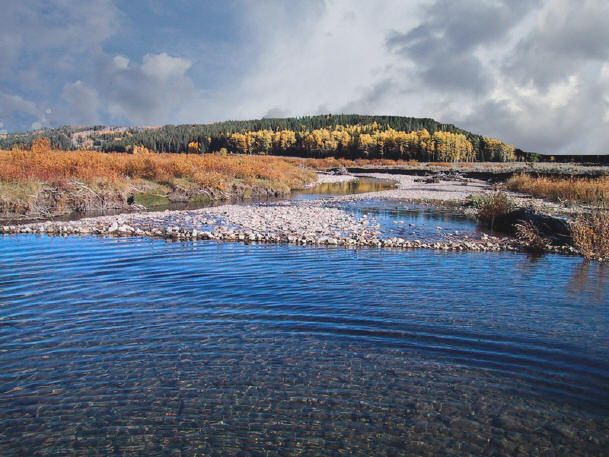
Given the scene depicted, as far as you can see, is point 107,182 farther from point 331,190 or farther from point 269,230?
point 331,190

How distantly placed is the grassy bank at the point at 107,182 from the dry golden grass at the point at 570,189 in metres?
23.5

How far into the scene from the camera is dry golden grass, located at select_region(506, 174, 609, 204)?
104 feet

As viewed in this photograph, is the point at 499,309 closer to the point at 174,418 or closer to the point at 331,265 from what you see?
the point at 331,265

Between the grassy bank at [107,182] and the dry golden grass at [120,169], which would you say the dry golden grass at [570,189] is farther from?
the dry golden grass at [120,169]

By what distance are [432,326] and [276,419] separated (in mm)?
4737

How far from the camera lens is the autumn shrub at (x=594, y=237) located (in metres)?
17.7

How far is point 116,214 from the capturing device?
28.1m

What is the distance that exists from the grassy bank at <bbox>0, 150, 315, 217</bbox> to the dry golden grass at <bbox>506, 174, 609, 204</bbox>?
23.5m

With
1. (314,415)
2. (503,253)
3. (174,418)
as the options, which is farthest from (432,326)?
(503,253)

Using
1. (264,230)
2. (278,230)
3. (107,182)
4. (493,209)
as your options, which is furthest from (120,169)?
(493,209)

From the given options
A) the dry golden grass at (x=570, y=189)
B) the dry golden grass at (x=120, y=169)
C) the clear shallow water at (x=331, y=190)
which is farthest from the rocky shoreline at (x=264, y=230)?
the clear shallow water at (x=331, y=190)

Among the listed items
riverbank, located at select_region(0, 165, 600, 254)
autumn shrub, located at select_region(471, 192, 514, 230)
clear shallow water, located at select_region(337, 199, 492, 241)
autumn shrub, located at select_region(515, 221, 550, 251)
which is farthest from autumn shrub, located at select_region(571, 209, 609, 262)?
autumn shrub, located at select_region(471, 192, 514, 230)

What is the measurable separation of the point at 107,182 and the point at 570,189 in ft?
114

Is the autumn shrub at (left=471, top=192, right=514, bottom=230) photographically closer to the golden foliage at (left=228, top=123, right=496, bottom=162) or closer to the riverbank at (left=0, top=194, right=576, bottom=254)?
the riverbank at (left=0, top=194, right=576, bottom=254)
